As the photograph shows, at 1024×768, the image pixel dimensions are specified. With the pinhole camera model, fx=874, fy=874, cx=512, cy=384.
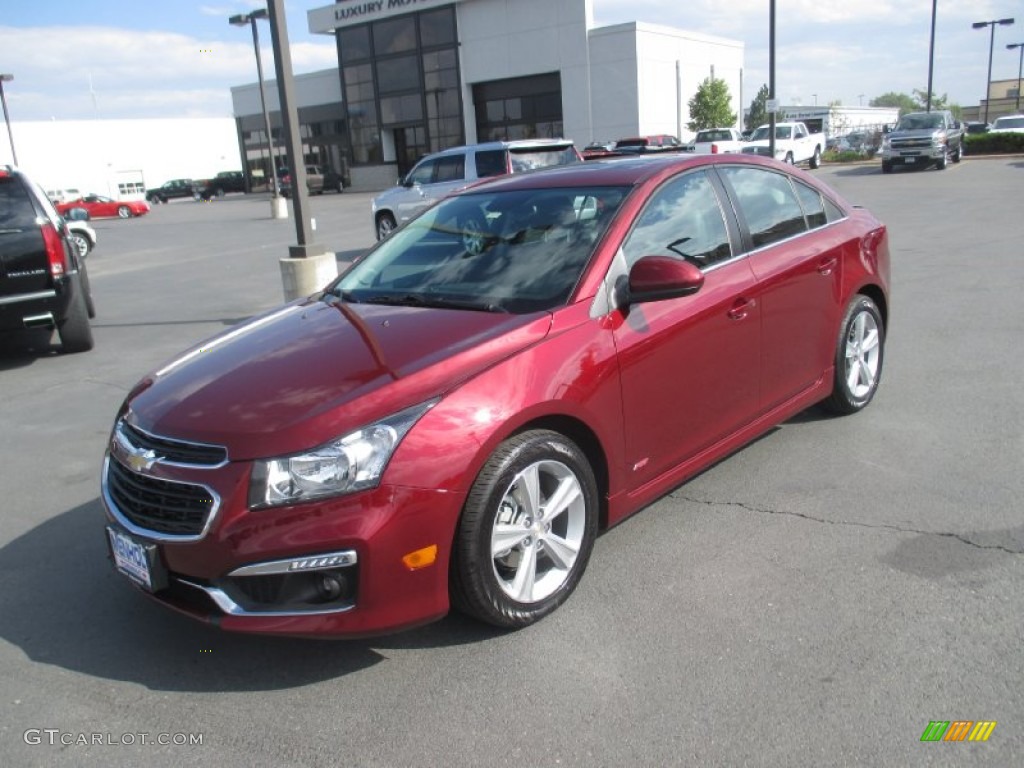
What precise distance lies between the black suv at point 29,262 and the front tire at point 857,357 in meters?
6.98

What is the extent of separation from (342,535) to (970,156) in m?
41.2

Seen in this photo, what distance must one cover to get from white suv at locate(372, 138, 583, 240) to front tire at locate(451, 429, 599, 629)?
12.9m

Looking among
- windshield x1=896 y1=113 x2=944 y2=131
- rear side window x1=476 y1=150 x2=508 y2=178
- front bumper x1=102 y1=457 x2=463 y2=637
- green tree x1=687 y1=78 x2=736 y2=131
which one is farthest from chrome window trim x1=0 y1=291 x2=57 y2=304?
green tree x1=687 y1=78 x2=736 y2=131

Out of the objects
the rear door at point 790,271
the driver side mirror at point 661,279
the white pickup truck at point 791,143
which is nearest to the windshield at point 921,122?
the white pickup truck at point 791,143

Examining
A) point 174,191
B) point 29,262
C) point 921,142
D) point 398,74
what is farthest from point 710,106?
point 29,262

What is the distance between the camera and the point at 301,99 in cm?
5672

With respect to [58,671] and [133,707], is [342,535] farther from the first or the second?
[58,671]

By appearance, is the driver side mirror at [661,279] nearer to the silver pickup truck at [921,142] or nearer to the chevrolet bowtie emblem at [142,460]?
the chevrolet bowtie emblem at [142,460]

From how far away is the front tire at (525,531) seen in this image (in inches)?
121

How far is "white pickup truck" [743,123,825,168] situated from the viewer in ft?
113

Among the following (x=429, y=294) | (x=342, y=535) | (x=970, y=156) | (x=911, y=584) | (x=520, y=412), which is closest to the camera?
(x=342, y=535)

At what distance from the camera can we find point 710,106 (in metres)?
46.3

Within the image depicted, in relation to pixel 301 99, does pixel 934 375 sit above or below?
below

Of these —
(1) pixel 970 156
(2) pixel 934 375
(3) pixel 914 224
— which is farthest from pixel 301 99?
(2) pixel 934 375
